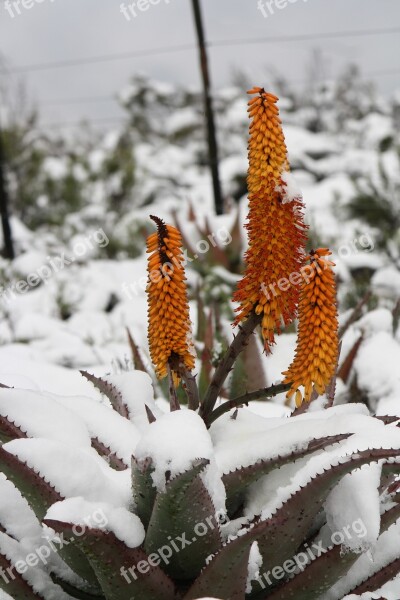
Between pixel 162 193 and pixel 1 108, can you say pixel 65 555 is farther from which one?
pixel 1 108

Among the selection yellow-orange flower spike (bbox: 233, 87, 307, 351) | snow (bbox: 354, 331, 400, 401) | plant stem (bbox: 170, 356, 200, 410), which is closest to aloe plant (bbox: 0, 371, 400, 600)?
plant stem (bbox: 170, 356, 200, 410)

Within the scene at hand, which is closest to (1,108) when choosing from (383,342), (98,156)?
(98,156)

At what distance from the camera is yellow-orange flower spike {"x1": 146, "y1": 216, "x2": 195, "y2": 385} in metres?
1.16

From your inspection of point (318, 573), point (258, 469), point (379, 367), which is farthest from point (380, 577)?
point (379, 367)

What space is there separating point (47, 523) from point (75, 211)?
39.1 feet

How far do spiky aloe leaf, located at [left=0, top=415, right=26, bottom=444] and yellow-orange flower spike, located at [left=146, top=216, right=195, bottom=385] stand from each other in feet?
0.88

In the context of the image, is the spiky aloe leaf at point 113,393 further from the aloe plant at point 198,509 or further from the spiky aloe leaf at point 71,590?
the spiky aloe leaf at point 71,590

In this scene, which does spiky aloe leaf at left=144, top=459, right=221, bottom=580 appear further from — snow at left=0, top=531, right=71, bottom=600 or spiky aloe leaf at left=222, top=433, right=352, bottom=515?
snow at left=0, top=531, right=71, bottom=600

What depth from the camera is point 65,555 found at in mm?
1128

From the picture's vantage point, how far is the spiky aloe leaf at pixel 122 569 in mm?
997

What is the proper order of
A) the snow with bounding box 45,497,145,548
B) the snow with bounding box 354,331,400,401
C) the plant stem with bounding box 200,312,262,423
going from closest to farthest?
1. the snow with bounding box 45,497,145,548
2. the plant stem with bounding box 200,312,262,423
3. the snow with bounding box 354,331,400,401

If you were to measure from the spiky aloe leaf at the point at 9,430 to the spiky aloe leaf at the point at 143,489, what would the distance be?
23 centimetres

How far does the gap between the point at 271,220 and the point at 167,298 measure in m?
0.22

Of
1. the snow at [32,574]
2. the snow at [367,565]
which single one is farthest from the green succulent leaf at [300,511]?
the snow at [32,574]
